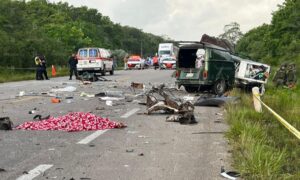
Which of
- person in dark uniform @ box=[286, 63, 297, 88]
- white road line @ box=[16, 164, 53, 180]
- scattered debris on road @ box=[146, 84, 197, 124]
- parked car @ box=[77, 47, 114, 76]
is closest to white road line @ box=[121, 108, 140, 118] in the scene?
scattered debris on road @ box=[146, 84, 197, 124]

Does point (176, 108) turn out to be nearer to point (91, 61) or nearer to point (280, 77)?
point (280, 77)

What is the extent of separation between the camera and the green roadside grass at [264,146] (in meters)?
6.56

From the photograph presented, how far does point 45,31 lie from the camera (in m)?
74.8

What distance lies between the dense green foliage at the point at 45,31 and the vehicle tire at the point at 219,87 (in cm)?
3150

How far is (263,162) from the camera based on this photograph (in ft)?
22.0

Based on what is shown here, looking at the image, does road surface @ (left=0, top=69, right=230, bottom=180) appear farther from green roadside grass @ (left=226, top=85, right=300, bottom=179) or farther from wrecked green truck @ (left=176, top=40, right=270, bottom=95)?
wrecked green truck @ (left=176, top=40, right=270, bottom=95)

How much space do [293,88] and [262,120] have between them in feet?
44.1

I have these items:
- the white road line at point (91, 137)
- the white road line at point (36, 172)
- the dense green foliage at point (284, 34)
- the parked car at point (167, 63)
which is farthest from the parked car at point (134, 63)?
the white road line at point (36, 172)

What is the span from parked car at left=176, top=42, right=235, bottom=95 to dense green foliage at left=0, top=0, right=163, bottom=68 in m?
30.1

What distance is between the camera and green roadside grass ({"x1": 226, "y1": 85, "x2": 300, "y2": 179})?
656cm

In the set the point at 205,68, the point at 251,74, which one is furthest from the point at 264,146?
the point at 251,74

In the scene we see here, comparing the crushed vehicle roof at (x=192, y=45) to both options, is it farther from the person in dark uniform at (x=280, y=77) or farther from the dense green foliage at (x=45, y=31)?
the dense green foliage at (x=45, y=31)

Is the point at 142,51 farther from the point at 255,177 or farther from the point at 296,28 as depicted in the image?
the point at 255,177

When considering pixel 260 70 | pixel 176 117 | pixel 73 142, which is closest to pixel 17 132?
pixel 73 142
